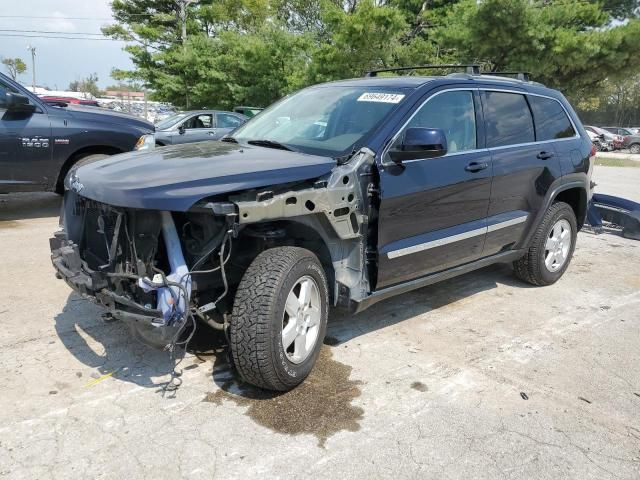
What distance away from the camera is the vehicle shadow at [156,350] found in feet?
11.2

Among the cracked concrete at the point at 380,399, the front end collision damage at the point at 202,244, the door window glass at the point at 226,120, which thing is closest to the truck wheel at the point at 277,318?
the front end collision damage at the point at 202,244

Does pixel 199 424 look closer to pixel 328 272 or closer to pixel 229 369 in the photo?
pixel 229 369

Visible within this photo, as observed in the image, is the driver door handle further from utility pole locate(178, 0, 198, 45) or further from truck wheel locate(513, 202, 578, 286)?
utility pole locate(178, 0, 198, 45)

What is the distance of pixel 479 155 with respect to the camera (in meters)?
4.26

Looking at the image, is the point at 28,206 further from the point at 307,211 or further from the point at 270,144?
the point at 307,211

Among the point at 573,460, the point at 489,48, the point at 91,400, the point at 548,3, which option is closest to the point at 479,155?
the point at 573,460

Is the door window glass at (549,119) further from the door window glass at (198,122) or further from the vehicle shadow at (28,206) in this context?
the door window glass at (198,122)

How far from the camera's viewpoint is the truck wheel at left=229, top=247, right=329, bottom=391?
2965mm

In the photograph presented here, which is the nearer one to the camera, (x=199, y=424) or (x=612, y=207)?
(x=199, y=424)

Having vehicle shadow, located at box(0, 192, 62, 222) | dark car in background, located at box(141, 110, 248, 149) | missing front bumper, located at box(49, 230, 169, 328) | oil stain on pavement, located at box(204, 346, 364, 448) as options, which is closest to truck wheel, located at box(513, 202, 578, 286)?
oil stain on pavement, located at box(204, 346, 364, 448)

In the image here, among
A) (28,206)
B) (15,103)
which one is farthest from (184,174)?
(28,206)

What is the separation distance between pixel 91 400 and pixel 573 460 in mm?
2538

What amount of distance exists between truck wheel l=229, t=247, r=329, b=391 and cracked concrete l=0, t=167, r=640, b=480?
11.4 inches

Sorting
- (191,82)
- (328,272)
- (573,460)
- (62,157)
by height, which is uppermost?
(191,82)
